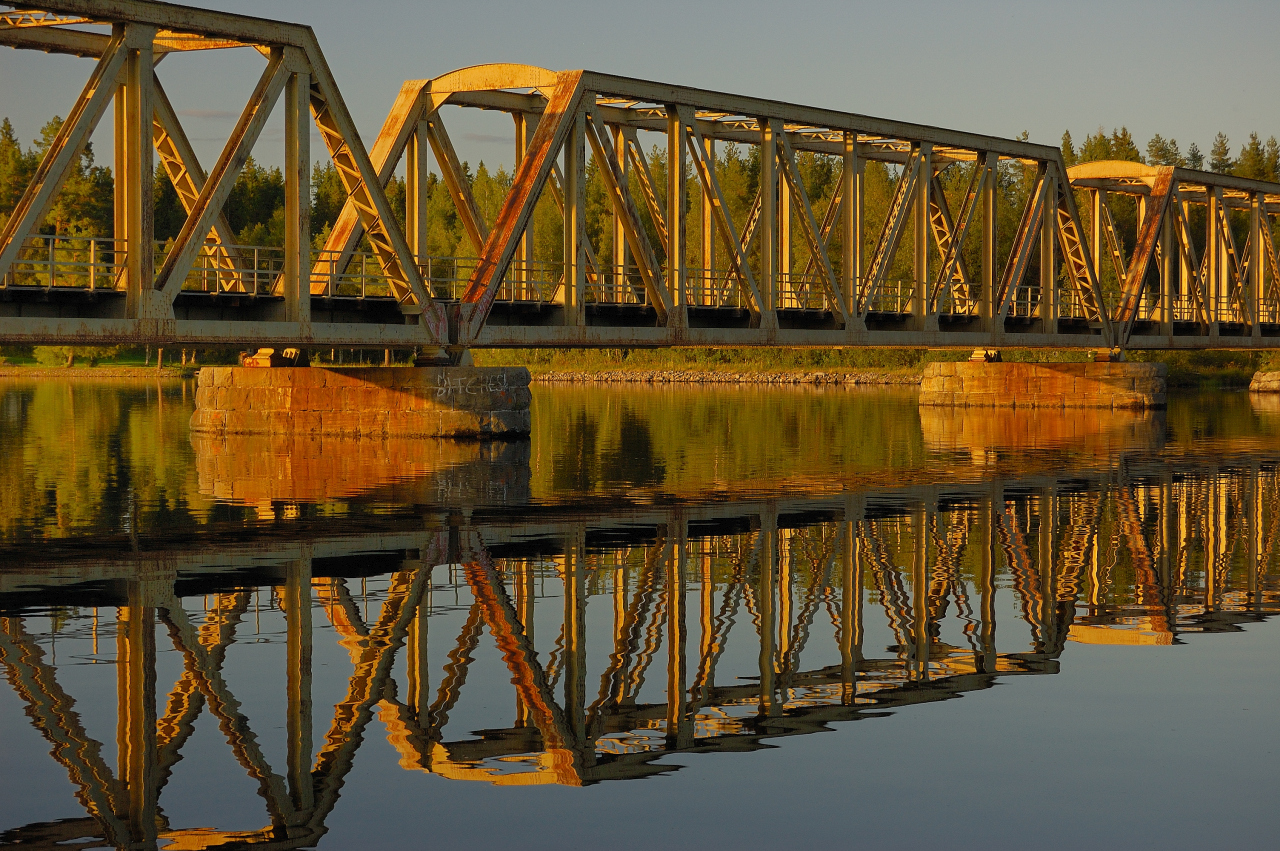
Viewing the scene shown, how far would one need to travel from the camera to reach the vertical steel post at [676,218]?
3859 centimetres

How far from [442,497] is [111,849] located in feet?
54.8

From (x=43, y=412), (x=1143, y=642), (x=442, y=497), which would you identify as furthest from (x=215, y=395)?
(x=1143, y=642)

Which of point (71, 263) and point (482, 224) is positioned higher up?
point (482, 224)

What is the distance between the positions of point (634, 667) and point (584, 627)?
169cm

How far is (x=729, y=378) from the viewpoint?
346 feet

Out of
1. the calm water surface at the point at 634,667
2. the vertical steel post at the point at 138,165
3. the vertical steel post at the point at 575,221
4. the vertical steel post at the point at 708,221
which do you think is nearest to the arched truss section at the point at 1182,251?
the vertical steel post at the point at 708,221

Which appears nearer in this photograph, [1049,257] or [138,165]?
[138,165]

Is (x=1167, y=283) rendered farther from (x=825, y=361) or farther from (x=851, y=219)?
(x=825, y=361)

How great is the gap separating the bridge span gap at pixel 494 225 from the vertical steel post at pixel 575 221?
0.22 feet

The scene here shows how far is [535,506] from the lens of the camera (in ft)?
77.7

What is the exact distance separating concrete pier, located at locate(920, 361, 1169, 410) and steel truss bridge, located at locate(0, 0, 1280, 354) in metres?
1.54

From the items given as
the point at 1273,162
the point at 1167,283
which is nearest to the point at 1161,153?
the point at 1273,162

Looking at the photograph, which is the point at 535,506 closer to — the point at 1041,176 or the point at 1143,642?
the point at 1143,642

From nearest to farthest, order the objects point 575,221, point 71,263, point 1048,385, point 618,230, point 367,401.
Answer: point 71,263 → point 575,221 → point 367,401 → point 618,230 → point 1048,385
